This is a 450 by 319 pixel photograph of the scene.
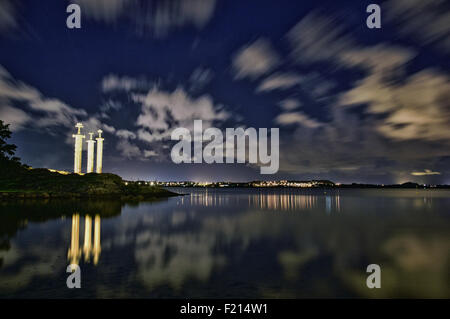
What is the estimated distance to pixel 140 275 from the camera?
14.9 metres

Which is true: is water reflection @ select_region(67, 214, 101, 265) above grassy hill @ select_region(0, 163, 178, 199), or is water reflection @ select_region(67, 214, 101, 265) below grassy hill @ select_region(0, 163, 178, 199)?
below

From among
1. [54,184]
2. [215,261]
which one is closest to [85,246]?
[215,261]

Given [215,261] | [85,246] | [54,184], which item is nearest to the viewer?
[215,261]

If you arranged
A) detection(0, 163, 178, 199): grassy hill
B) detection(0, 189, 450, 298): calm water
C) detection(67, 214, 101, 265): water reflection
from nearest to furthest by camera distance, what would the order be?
detection(0, 189, 450, 298): calm water → detection(67, 214, 101, 265): water reflection → detection(0, 163, 178, 199): grassy hill

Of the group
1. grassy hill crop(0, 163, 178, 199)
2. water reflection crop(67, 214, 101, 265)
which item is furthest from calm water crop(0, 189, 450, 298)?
grassy hill crop(0, 163, 178, 199)

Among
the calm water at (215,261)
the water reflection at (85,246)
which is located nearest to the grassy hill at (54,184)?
the calm water at (215,261)

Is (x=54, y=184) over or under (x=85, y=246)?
over

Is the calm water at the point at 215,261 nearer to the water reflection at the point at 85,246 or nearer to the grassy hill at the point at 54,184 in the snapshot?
the water reflection at the point at 85,246

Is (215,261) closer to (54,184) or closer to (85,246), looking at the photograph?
(85,246)

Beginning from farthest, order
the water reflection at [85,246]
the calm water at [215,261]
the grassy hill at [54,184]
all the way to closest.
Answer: the grassy hill at [54,184] < the water reflection at [85,246] < the calm water at [215,261]

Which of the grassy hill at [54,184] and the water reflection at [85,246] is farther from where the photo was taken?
the grassy hill at [54,184]

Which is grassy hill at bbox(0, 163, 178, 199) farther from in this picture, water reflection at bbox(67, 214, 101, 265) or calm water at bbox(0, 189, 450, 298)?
water reflection at bbox(67, 214, 101, 265)
